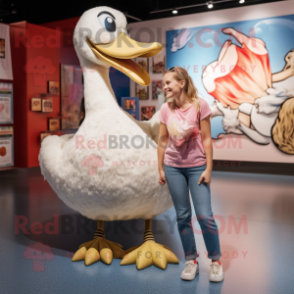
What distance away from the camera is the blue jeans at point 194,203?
181 cm

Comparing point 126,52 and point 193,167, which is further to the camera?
point 126,52

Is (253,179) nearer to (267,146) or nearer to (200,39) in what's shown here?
(267,146)

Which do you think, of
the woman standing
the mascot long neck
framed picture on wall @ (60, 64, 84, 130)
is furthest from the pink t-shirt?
framed picture on wall @ (60, 64, 84, 130)

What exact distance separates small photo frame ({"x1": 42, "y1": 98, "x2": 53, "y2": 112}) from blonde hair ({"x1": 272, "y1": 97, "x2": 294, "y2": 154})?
3.84 m

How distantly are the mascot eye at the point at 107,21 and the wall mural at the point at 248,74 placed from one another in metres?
4.21

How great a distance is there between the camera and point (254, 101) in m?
5.87

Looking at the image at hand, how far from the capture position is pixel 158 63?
6.74 m

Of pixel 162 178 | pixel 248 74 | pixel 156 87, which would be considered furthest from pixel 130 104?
pixel 162 178

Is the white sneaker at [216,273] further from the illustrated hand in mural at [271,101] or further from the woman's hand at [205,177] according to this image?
the illustrated hand in mural at [271,101]

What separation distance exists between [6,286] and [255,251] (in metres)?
1.54

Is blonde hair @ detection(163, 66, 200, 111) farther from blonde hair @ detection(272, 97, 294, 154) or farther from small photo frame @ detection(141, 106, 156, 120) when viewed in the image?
small photo frame @ detection(141, 106, 156, 120)

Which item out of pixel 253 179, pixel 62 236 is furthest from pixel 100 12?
pixel 253 179

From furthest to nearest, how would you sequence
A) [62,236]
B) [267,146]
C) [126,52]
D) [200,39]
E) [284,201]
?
[200,39] < [267,146] < [284,201] < [62,236] < [126,52]

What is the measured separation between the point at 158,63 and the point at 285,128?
2620 millimetres
